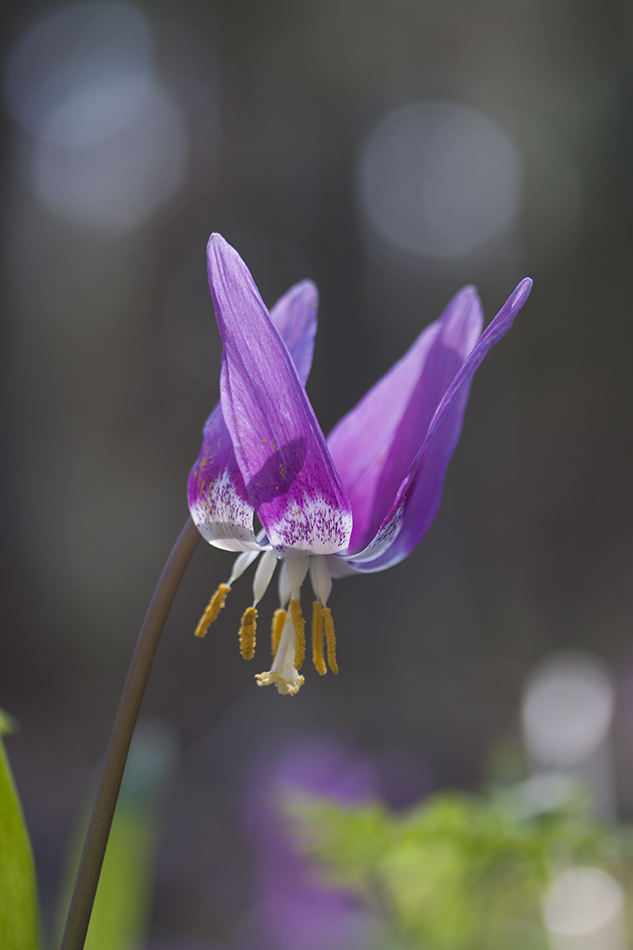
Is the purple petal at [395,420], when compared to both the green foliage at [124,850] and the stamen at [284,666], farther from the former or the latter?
the green foliage at [124,850]

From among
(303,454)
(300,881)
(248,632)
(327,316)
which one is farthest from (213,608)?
(327,316)

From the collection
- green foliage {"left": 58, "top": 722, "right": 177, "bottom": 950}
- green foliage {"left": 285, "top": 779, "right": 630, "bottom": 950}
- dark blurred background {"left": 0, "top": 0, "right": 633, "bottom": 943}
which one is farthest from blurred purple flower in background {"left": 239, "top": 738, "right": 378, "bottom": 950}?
dark blurred background {"left": 0, "top": 0, "right": 633, "bottom": 943}

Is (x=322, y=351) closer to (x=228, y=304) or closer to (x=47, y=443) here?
(x=47, y=443)

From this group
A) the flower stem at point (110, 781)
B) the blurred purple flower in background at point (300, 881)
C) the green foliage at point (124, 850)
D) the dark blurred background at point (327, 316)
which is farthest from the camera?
the dark blurred background at point (327, 316)

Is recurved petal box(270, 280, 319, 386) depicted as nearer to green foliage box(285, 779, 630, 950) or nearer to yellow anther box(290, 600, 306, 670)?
yellow anther box(290, 600, 306, 670)

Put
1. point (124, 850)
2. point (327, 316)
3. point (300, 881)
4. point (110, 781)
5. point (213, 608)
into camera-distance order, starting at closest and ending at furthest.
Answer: point (110, 781), point (213, 608), point (124, 850), point (300, 881), point (327, 316)

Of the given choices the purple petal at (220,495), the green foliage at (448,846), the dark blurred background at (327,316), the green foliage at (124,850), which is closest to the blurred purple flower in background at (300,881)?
the green foliage at (448,846)

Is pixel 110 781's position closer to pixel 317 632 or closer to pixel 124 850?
pixel 317 632
